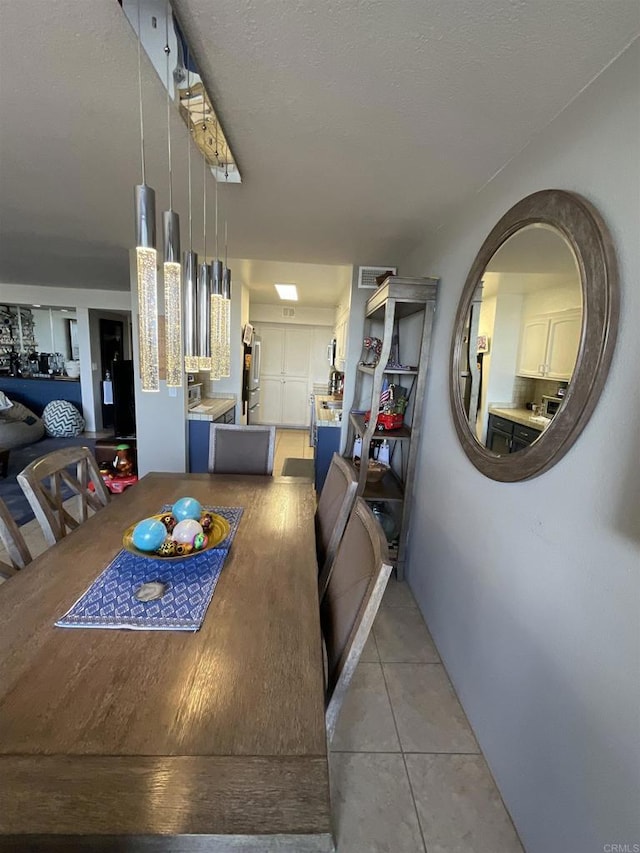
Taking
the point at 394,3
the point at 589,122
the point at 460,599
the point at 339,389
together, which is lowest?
the point at 460,599

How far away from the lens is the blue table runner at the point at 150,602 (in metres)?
0.97

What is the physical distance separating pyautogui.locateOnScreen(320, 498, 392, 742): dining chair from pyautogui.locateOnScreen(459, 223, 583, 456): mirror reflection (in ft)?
2.05

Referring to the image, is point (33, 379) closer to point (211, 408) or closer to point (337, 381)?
point (211, 408)

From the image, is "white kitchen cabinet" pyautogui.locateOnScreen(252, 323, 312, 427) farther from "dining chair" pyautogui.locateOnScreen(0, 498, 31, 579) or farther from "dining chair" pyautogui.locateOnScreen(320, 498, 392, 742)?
"dining chair" pyautogui.locateOnScreen(320, 498, 392, 742)

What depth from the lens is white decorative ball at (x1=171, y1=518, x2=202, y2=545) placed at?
50.8 inches

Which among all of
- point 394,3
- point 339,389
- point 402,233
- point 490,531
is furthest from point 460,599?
point 339,389

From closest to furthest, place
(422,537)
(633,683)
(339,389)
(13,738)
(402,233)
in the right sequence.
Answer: (13,738) < (633,683) < (422,537) < (402,233) < (339,389)

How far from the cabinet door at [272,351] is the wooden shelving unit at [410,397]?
4324mm

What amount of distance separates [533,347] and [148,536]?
4.81ft

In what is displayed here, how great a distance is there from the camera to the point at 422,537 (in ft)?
7.22

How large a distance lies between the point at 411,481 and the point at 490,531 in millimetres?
946

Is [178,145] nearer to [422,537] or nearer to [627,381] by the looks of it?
[627,381]

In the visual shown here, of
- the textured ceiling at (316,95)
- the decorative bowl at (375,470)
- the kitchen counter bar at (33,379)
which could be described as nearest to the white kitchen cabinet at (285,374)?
the kitchen counter bar at (33,379)

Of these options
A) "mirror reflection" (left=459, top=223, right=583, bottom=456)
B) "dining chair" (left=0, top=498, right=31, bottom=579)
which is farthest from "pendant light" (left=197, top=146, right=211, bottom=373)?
"mirror reflection" (left=459, top=223, right=583, bottom=456)
